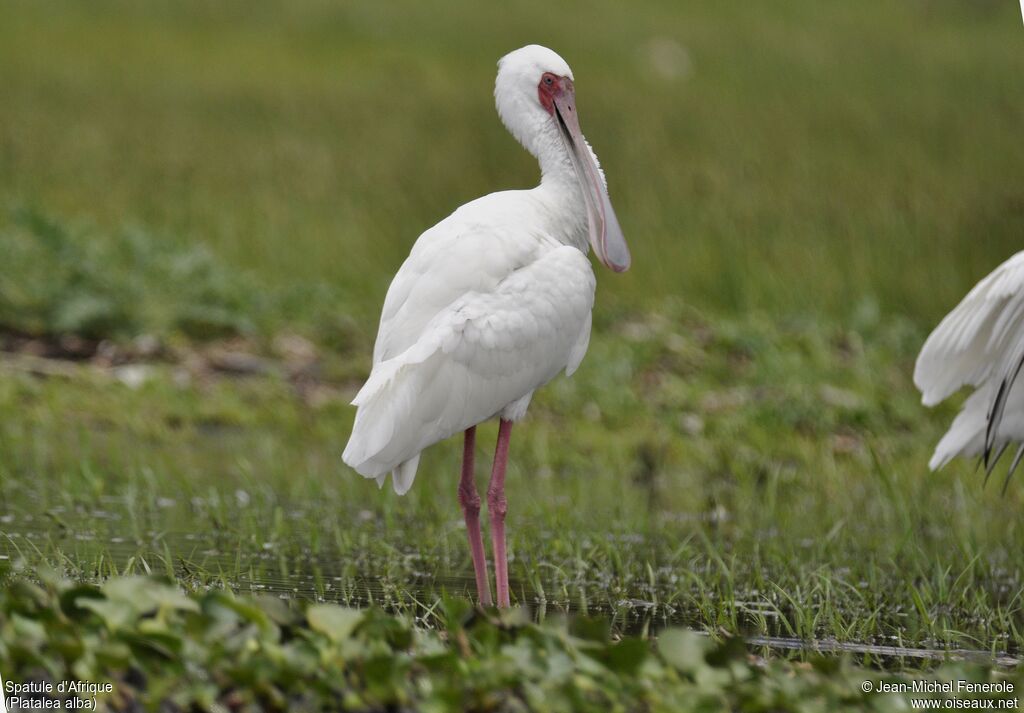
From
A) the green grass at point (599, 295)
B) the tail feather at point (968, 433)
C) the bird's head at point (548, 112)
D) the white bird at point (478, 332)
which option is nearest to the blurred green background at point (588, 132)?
the green grass at point (599, 295)

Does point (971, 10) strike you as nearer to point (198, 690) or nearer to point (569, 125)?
point (569, 125)

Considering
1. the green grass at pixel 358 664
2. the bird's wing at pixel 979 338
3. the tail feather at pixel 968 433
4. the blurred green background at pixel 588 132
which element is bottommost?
the green grass at pixel 358 664

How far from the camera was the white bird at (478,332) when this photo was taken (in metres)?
5.64

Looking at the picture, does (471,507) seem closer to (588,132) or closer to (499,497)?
(499,497)

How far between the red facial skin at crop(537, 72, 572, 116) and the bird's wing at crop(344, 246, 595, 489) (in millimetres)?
675

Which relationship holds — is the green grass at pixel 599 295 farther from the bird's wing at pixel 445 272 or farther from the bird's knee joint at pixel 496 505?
the bird's wing at pixel 445 272

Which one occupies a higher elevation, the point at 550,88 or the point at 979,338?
the point at 550,88

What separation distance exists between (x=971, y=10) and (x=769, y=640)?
18.5 meters

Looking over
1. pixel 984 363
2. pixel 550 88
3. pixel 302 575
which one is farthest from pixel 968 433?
pixel 302 575

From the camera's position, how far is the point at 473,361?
5.79 metres

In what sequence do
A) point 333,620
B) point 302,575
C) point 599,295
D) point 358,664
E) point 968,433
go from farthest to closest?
point 599,295
point 968,433
point 302,575
point 333,620
point 358,664

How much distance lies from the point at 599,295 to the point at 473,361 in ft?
24.2

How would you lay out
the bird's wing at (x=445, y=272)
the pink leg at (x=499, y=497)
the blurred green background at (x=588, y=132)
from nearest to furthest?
the bird's wing at (x=445, y=272) < the pink leg at (x=499, y=497) < the blurred green background at (x=588, y=132)

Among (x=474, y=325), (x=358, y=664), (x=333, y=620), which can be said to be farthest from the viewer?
(x=474, y=325)
